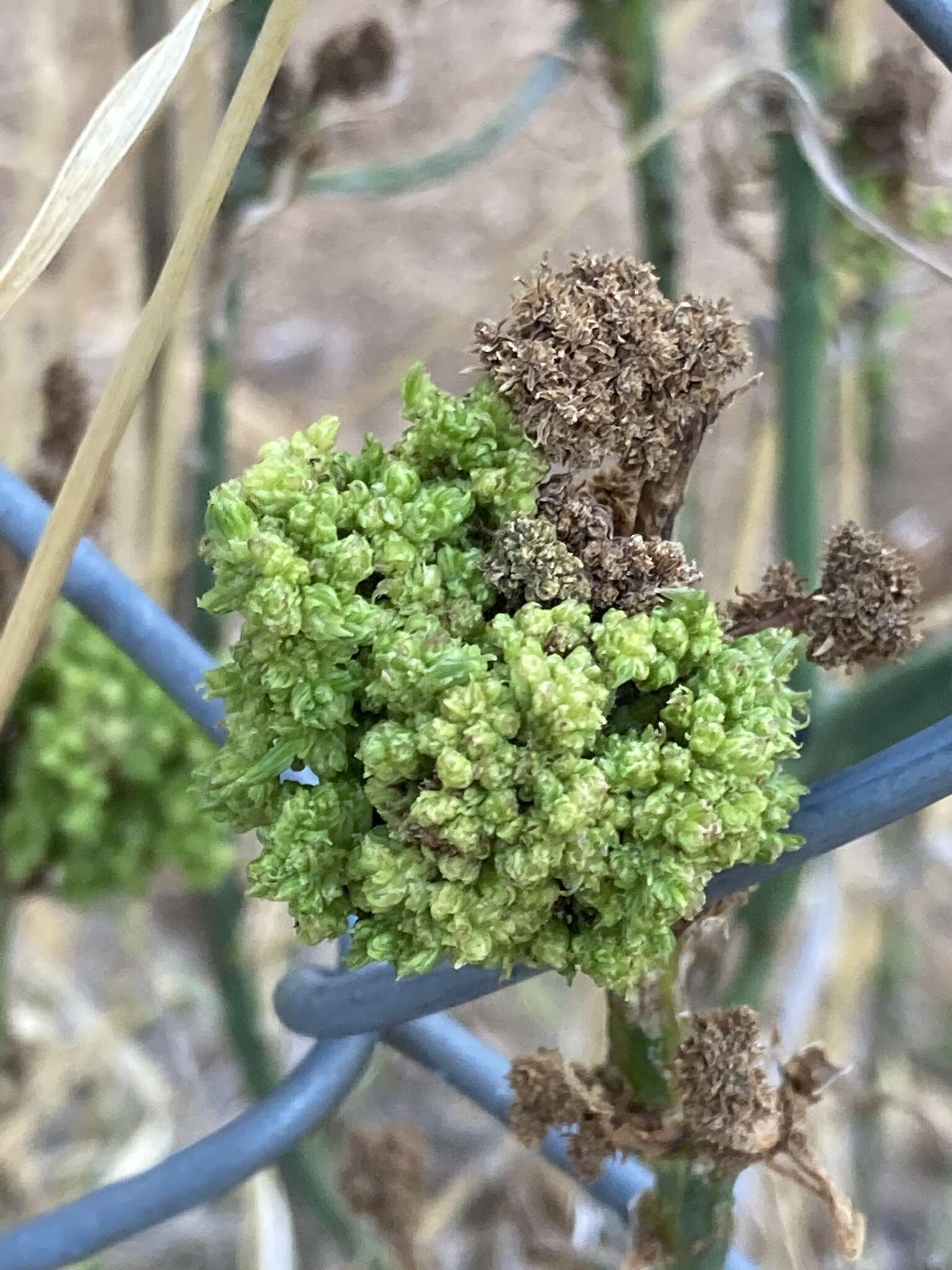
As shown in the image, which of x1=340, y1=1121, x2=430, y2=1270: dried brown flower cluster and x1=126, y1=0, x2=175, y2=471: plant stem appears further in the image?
x1=126, y1=0, x2=175, y2=471: plant stem

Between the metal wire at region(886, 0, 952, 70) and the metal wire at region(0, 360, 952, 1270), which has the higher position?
the metal wire at region(886, 0, 952, 70)

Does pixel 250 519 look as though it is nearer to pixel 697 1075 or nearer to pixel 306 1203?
pixel 697 1075

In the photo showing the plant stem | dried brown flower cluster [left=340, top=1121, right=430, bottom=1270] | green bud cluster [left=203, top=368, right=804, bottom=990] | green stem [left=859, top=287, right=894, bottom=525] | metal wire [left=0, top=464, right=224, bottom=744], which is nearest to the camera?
green bud cluster [left=203, top=368, right=804, bottom=990]

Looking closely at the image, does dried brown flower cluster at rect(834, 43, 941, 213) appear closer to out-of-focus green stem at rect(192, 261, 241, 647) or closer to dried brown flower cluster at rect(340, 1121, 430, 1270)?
out-of-focus green stem at rect(192, 261, 241, 647)

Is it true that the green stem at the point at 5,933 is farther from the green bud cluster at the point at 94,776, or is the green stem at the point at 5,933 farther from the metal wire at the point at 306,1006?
the metal wire at the point at 306,1006

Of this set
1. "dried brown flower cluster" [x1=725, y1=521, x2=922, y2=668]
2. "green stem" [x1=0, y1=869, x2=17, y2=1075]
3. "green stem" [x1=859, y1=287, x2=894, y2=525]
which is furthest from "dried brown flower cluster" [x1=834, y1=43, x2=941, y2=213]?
"green stem" [x1=0, y1=869, x2=17, y2=1075]

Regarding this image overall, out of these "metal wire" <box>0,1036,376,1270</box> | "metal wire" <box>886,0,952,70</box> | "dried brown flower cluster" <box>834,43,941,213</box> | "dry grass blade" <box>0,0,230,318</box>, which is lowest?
"metal wire" <box>0,1036,376,1270</box>

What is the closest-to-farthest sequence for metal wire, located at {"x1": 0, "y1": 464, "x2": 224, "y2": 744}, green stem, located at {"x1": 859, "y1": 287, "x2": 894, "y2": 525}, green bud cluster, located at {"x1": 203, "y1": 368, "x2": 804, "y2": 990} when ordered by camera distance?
green bud cluster, located at {"x1": 203, "y1": 368, "x2": 804, "y2": 990} → metal wire, located at {"x1": 0, "y1": 464, "x2": 224, "y2": 744} → green stem, located at {"x1": 859, "y1": 287, "x2": 894, "y2": 525}

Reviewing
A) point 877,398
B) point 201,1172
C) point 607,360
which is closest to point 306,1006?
point 201,1172
